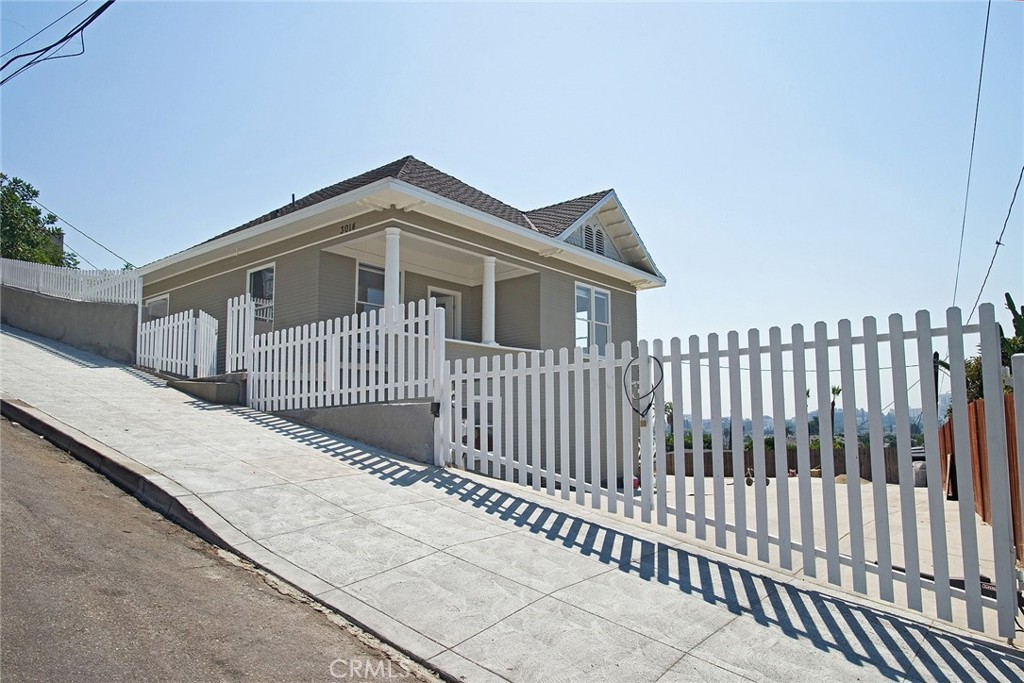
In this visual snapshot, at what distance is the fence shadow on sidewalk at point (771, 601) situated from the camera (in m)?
3.75

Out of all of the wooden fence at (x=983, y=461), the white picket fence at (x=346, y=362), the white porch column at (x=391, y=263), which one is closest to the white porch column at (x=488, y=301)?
the white porch column at (x=391, y=263)

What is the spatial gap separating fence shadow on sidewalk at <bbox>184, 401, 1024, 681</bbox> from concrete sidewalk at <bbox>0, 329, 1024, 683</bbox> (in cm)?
2

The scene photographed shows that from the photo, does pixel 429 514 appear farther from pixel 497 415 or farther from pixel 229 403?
pixel 229 403

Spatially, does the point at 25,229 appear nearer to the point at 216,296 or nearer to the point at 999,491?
the point at 216,296

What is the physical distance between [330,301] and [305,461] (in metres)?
7.69

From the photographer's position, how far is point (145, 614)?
3.57 m

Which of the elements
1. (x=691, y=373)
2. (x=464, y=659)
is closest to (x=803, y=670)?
(x=464, y=659)

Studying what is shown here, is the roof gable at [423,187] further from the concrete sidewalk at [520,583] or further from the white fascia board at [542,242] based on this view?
the concrete sidewalk at [520,583]

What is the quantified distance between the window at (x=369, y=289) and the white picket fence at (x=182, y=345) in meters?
3.46

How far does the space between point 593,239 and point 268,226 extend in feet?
27.2

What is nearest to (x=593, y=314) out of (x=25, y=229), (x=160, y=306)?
(x=160, y=306)

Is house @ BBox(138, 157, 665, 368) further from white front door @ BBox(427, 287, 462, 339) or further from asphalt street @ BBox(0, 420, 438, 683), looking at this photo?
asphalt street @ BBox(0, 420, 438, 683)

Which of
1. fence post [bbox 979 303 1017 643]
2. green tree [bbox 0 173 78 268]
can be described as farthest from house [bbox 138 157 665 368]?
green tree [bbox 0 173 78 268]

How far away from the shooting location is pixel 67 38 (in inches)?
332
